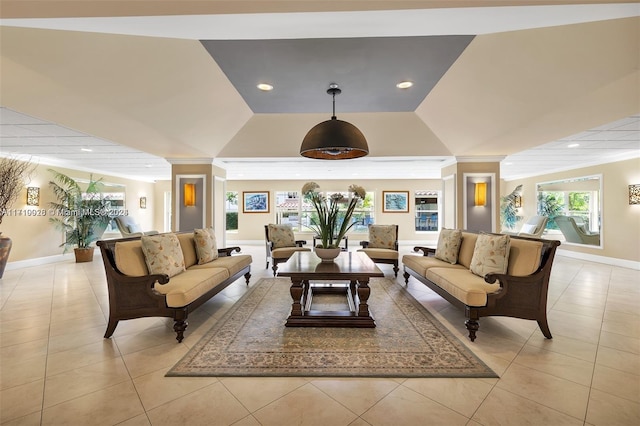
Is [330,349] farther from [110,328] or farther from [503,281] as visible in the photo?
[110,328]

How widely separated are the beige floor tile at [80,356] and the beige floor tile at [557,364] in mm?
3380

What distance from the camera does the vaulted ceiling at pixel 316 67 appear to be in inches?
76.7

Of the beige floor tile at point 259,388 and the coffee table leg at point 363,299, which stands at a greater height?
the coffee table leg at point 363,299

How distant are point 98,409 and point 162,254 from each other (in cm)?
146

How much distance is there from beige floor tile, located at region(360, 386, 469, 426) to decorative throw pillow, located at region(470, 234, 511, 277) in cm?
167

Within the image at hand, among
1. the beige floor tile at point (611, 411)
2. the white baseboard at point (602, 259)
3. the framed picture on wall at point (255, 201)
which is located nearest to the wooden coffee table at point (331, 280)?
the beige floor tile at point (611, 411)

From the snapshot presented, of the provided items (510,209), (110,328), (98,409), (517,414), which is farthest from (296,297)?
(510,209)

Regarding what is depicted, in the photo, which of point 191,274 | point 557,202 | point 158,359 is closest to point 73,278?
point 191,274

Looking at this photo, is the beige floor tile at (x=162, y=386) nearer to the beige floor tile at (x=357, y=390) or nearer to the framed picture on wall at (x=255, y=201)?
the beige floor tile at (x=357, y=390)

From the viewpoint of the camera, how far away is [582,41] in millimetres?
2490

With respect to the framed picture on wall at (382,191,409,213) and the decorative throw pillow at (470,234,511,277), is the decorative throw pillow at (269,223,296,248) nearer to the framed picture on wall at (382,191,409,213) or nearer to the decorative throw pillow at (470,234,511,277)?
the decorative throw pillow at (470,234,511,277)

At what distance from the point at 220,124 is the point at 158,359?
3.51 m

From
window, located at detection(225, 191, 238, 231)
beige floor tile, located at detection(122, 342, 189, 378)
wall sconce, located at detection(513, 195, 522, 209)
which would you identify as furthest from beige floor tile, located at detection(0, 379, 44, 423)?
wall sconce, located at detection(513, 195, 522, 209)

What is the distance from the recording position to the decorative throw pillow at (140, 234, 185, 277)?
274 cm
